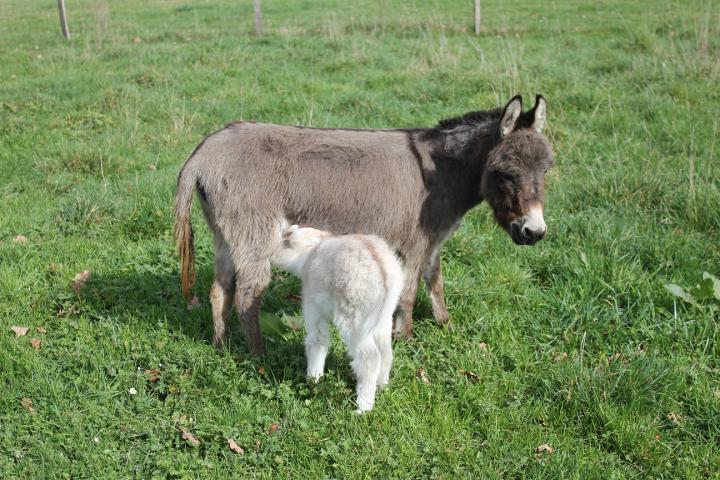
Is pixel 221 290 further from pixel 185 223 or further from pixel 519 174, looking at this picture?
pixel 519 174

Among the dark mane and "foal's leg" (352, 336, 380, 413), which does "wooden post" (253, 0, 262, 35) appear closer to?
the dark mane

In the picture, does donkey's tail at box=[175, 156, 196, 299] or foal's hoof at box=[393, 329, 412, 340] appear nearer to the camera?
donkey's tail at box=[175, 156, 196, 299]

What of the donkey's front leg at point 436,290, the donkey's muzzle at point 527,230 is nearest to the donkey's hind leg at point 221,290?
the donkey's front leg at point 436,290

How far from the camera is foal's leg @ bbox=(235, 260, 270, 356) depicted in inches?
154

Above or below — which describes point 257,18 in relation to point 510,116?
above

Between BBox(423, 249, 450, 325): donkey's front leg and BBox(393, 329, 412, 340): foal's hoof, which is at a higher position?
BBox(423, 249, 450, 325): donkey's front leg

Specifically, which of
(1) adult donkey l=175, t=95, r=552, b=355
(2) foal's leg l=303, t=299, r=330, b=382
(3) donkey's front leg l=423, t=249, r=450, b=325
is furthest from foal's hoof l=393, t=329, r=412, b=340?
(2) foal's leg l=303, t=299, r=330, b=382

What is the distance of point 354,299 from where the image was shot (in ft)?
10.7

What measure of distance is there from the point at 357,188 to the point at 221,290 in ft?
3.61

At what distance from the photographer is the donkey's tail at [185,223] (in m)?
3.89

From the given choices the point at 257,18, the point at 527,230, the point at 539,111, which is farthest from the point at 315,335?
the point at 257,18

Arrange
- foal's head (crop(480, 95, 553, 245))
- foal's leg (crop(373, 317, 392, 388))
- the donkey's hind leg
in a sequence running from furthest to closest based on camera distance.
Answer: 1. the donkey's hind leg
2. foal's head (crop(480, 95, 553, 245))
3. foal's leg (crop(373, 317, 392, 388))

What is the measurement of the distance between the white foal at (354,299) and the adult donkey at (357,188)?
387 mm

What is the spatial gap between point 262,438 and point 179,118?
5.76 metres
